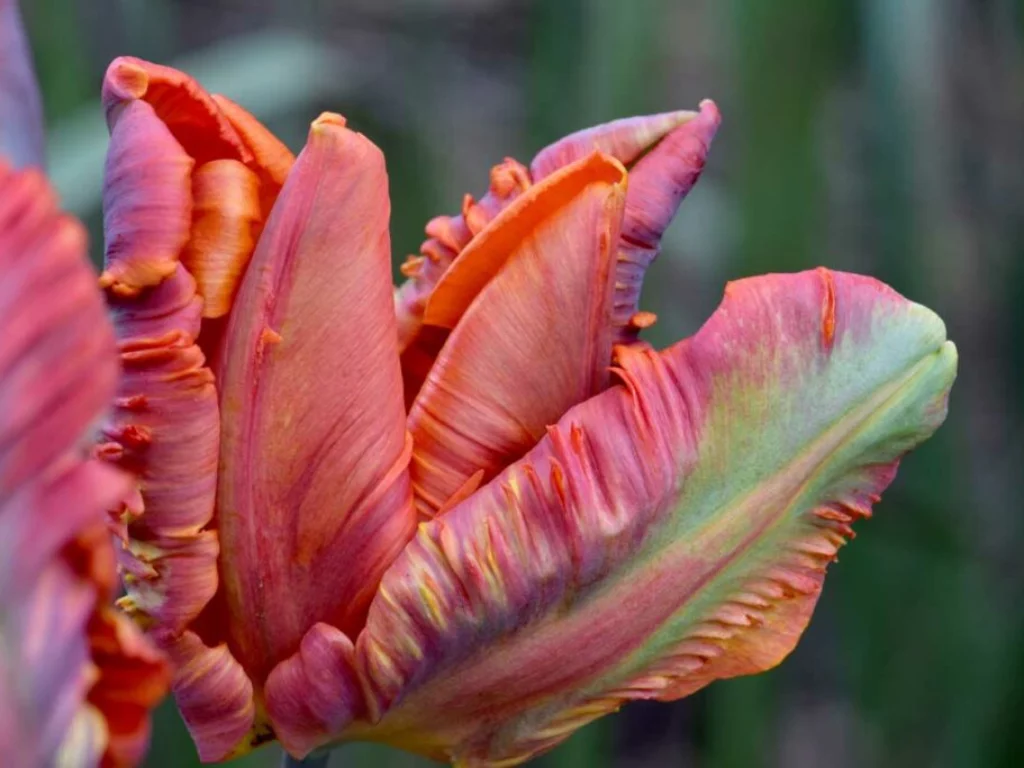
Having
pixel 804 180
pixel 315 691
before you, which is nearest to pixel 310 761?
pixel 315 691

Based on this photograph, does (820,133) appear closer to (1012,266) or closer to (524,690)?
(1012,266)

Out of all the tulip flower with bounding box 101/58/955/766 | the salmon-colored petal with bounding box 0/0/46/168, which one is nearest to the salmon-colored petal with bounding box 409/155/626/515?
the tulip flower with bounding box 101/58/955/766

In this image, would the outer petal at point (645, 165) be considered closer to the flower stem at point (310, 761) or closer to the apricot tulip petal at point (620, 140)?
the apricot tulip petal at point (620, 140)

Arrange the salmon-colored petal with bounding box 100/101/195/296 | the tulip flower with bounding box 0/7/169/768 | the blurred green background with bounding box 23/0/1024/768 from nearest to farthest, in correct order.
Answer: the tulip flower with bounding box 0/7/169/768 → the salmon-colored petal with bounding box 100/101/195/296 → the blurred green background with bounding box 23/0/1024/768

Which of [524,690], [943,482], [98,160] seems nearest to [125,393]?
[524,690]

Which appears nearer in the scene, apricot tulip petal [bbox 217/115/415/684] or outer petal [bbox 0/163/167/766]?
outer petal [bbox 0/163/167/766]

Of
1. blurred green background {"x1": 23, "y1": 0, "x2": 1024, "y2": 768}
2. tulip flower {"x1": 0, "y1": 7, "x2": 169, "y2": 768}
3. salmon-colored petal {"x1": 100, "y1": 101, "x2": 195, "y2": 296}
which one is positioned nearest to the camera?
tulip flower {"x1": 0, "y1": 7, "x2": 169, "y2": 768}

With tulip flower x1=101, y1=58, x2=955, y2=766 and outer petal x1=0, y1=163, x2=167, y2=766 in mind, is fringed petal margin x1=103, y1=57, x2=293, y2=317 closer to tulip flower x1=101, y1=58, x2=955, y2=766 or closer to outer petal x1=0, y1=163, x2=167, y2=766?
tulip flower x1=101, y1=58, x2=955, y2=766
